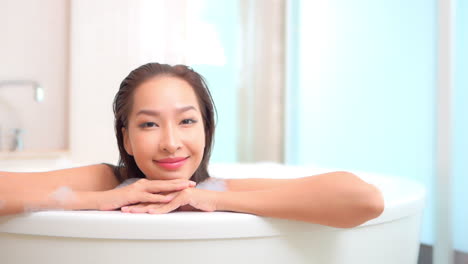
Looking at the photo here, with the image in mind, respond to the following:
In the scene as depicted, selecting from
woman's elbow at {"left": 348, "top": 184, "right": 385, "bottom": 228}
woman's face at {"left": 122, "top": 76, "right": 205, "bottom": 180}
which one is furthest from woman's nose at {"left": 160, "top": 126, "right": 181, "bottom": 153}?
woman's elbow at {"left": 348, "top": 184, "right": 385, "bottom": 228}

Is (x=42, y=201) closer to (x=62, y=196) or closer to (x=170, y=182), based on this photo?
(x=62, y=196)

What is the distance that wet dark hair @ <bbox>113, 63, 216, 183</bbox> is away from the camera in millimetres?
850

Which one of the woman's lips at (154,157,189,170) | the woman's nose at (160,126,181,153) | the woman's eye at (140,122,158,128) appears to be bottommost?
the woman's lips at (154,157,189,170)

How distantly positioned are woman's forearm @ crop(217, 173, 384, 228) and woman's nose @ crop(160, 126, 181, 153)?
121 millimetres

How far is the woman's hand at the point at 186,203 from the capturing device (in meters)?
0.72

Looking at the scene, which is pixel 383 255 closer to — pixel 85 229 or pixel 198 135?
pixel 198 135

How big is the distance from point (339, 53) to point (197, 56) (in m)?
0.83

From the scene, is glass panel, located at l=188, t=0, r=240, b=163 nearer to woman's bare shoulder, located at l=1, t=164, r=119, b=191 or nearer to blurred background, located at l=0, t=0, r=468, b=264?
blurred background, located at l=0, t=0, r=468, b=264

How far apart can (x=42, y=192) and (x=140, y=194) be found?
159mm

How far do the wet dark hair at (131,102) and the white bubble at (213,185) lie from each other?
0.01 m

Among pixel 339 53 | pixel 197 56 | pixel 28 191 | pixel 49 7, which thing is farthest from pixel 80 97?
pixel 28 191

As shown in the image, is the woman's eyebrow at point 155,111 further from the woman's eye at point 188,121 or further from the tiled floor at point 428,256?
the tiled floor at point 428,256

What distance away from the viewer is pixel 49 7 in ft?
7.20

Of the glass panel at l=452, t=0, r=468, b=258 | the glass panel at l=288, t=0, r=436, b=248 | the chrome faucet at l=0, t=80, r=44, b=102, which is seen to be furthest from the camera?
the chrome faucet at l=0, t=80, r=44, b=102
